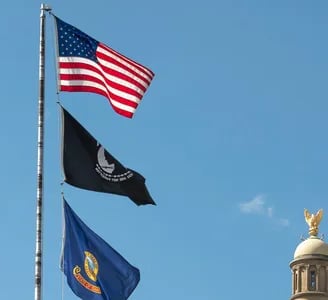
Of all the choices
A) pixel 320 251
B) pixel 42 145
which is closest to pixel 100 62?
pixel 42 145

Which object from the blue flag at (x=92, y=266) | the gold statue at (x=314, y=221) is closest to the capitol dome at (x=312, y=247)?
the gold statue at (x=314, y=221)

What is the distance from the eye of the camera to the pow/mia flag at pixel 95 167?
30.2 metres

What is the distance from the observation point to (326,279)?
97.4 m

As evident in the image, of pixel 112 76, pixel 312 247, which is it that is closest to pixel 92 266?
pixel 112 76

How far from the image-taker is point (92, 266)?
30.3m

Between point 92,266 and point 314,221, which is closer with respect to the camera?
point 92,266

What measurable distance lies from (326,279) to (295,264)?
2.52 metres

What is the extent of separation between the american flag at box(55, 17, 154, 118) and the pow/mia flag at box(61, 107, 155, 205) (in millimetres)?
962

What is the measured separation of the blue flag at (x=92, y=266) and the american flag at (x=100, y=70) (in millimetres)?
2845

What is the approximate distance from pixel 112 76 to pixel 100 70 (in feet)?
1.07

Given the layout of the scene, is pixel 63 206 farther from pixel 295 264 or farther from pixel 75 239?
pixel 295 264

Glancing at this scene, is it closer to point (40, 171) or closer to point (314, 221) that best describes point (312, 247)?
point (314, 221)

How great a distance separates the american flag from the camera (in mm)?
30688

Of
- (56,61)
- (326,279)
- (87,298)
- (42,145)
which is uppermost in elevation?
(326,279)
